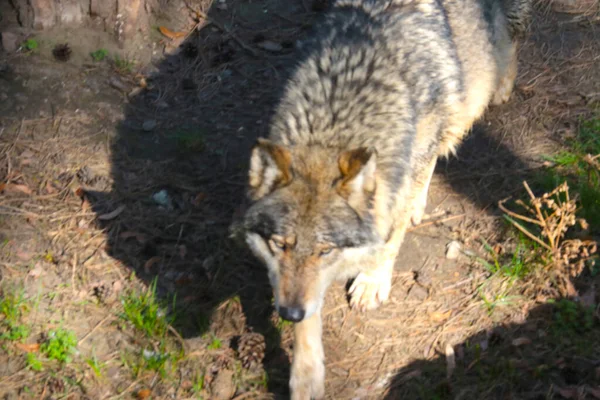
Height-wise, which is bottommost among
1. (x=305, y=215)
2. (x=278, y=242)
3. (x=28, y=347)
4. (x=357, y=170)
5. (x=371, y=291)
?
(x=28, y=347)

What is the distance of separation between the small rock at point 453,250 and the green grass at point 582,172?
834 mm

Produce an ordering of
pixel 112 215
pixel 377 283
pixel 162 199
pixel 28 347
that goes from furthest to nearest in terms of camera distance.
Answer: pixel 162 199 → pixel 112 215 → pixel 377 283 → pixel 28 347

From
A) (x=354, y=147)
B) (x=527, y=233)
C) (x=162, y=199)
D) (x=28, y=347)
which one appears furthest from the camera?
(x=162, y=199)

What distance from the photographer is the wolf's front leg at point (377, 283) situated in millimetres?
4441

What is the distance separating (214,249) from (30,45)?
2523 millimetres

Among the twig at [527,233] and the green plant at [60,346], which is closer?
the green plant at [60,346]

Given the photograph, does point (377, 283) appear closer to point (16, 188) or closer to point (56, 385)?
point (56, 385)

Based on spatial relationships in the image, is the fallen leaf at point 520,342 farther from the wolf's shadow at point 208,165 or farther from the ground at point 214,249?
the wolf's shadow at point 208,165

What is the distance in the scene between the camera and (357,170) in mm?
3404

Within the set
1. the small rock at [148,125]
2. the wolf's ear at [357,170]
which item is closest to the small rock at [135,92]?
the small rock at [148,125]

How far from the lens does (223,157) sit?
5.34m

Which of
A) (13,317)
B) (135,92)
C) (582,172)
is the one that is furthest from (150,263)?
(582,172)

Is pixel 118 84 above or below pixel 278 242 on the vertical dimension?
below

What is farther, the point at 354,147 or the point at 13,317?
the point at 13,317
